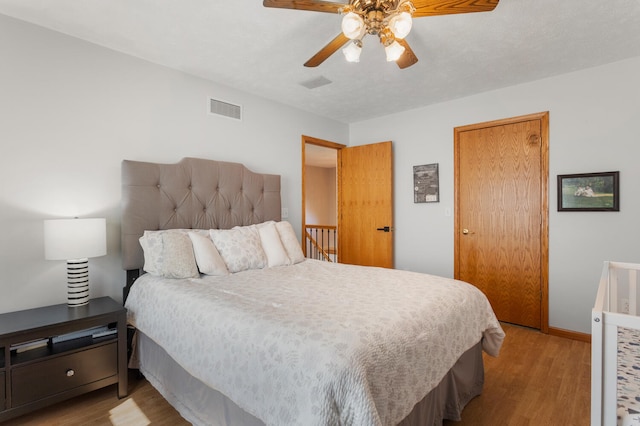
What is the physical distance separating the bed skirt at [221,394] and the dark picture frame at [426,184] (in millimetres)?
2120

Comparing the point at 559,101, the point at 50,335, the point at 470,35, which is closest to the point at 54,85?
the point at 50,335

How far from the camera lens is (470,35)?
2305mm

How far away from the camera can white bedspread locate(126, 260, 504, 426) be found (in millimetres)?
1129

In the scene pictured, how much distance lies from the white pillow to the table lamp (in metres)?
1.18

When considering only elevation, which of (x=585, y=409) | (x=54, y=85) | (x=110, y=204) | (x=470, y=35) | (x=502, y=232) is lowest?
(x=585, y=409)

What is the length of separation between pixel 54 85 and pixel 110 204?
35.3 inches

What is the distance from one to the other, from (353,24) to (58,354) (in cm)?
247

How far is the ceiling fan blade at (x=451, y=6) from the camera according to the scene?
5.04 feet

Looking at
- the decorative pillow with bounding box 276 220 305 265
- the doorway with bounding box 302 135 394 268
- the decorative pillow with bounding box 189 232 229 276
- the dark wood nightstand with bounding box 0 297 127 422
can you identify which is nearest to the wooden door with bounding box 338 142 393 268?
the doorway with bounding box 302 135 394 268

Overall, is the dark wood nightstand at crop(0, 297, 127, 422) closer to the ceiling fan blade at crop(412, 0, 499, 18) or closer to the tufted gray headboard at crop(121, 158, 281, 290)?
the tufted gray headboard at crop(121, 158, 281, 290)

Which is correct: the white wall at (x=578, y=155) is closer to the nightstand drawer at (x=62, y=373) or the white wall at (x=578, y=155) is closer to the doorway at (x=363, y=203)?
the doorway at (x=363, y=203)

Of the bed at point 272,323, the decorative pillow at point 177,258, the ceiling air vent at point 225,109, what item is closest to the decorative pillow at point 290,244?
the bed at point 272,323

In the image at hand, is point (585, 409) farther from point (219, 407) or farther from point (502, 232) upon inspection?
point (219, 407)

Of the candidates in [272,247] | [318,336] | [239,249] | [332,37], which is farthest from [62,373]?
[332,37]
